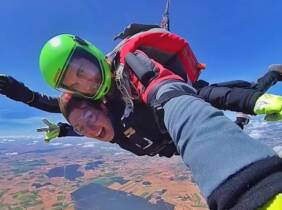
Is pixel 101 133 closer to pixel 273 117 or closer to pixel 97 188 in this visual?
pixel 273 117

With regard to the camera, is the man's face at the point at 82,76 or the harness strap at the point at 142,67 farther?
the man's face at the point at 82,76

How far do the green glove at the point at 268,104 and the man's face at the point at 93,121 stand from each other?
94 cm

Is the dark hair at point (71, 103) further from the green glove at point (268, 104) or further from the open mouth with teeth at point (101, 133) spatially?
the green glove at point (268, 104)

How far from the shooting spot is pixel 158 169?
64188 millimetres

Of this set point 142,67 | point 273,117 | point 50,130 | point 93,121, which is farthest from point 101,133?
point 50,130

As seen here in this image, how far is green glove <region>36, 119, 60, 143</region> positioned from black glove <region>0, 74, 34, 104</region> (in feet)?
0.97

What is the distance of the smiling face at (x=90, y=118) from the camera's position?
2111 millimetres

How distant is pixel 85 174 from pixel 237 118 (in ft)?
204

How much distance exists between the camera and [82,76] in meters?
1.91

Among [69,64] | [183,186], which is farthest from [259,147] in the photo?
[183,186]

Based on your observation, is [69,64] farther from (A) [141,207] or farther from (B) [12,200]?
(B) [12,200]

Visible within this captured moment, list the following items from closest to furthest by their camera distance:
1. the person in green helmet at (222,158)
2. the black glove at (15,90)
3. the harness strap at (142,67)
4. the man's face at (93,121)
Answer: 1. the person in green helmet at (222,158)
2. the harness strap at (142,67)
3. the man's face at (93,121)
4. the black glove at (15,90)

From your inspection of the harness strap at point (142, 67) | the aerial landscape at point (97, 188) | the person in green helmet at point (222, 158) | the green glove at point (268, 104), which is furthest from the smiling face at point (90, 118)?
the aerial landscape at point (97, 188)

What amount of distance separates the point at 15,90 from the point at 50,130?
1.79ft
